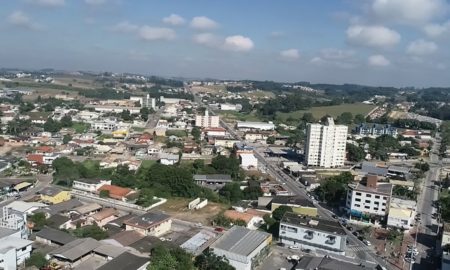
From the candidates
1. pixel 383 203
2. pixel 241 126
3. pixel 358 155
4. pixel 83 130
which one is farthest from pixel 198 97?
pixel 383 203

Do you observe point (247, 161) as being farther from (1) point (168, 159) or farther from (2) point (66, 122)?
(2) point (66, 122)

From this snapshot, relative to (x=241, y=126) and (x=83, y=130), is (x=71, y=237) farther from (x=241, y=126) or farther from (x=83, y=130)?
(x=241, y=126)

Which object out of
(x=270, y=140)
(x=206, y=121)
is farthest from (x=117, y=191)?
(x=206, y=121)

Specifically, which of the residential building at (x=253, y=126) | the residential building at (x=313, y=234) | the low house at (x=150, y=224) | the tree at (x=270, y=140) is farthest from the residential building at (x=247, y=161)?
the residential building at (x=253, y=126)

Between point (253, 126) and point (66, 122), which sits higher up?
point (253, 126)

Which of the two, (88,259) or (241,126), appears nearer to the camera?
(88,259)

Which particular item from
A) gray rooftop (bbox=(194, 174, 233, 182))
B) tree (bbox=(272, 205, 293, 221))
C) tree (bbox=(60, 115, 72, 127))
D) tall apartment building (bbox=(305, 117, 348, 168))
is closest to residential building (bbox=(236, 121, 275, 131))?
tall apartment building (bbox=(305, 117, 348, 168))
